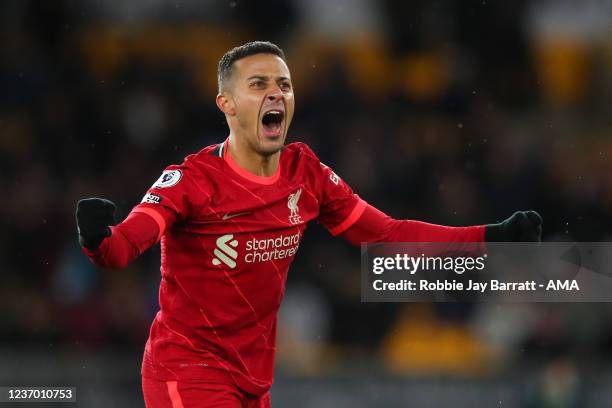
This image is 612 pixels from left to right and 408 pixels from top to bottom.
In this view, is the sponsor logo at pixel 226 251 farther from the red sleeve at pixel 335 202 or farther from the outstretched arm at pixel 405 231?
the outstretched arm at pixel 405 231

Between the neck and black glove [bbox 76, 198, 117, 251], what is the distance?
3.22ft

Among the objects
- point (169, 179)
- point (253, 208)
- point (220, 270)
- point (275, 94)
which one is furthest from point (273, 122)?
point (220, 270)

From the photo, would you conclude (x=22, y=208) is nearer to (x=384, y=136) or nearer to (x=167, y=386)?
(x=384, y=136)

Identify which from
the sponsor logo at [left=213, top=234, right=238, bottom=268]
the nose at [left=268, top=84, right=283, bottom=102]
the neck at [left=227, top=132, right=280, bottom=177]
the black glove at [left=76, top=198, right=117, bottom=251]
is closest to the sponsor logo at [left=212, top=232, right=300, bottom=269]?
the sponsor logo at [left=213, top=234, right=238, bottom=268]

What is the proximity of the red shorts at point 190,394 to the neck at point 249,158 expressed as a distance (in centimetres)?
99

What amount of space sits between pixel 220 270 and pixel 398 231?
3.49 ft

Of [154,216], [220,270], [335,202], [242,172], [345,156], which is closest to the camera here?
[154,216]

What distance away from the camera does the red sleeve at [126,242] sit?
4.31 m

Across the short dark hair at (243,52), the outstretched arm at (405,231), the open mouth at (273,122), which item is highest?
the short dark hair at (243,52)

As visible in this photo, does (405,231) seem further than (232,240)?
Yes

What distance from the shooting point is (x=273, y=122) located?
5223 mm

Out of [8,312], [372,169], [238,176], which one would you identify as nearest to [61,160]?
[8,312]

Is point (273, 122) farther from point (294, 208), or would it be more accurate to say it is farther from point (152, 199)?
point (152, 199)

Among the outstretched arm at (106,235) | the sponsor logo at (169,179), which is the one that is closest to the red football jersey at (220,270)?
the sponsor logo at (169,179)
